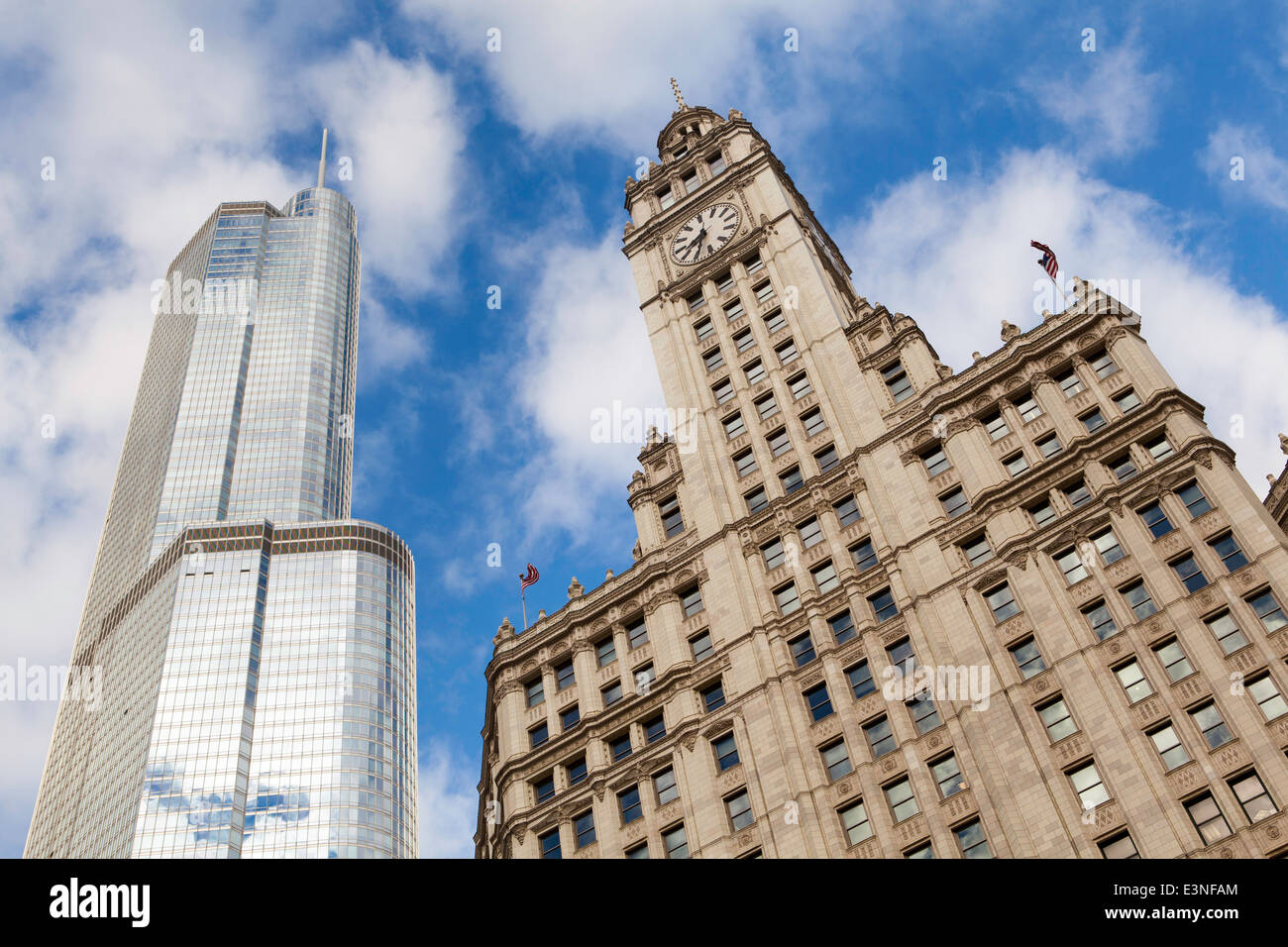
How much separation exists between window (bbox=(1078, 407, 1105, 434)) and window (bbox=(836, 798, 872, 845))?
2113 cm

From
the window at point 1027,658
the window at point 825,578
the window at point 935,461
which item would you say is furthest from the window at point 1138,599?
the window at point 825,578

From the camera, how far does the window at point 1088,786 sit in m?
45.7

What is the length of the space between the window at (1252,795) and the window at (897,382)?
2806 cm

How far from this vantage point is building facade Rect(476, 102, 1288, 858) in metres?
46.5

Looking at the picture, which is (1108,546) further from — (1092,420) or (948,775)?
(948,775)

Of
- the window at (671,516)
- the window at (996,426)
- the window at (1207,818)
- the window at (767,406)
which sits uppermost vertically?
the window at (767,406)

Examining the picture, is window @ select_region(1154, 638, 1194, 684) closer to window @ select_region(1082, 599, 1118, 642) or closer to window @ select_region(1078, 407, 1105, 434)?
window @ select_region(1082, 599, 1118, 642)

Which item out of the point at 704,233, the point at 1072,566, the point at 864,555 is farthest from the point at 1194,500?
the point at 704,233

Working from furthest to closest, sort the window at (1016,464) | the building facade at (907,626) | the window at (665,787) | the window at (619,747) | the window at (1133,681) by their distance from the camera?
the window at (619,747) < the window at (1016,464) < the window at (665,787) < the window at (1133,681) < the building facade at (907,626)

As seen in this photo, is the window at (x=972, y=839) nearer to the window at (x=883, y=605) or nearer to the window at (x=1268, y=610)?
the window at (x=883, y=605)

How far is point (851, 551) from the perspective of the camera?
6097 cm

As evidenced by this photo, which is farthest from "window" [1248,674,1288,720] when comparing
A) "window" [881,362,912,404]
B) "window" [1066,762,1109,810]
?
"window" [881,362,912,404]
